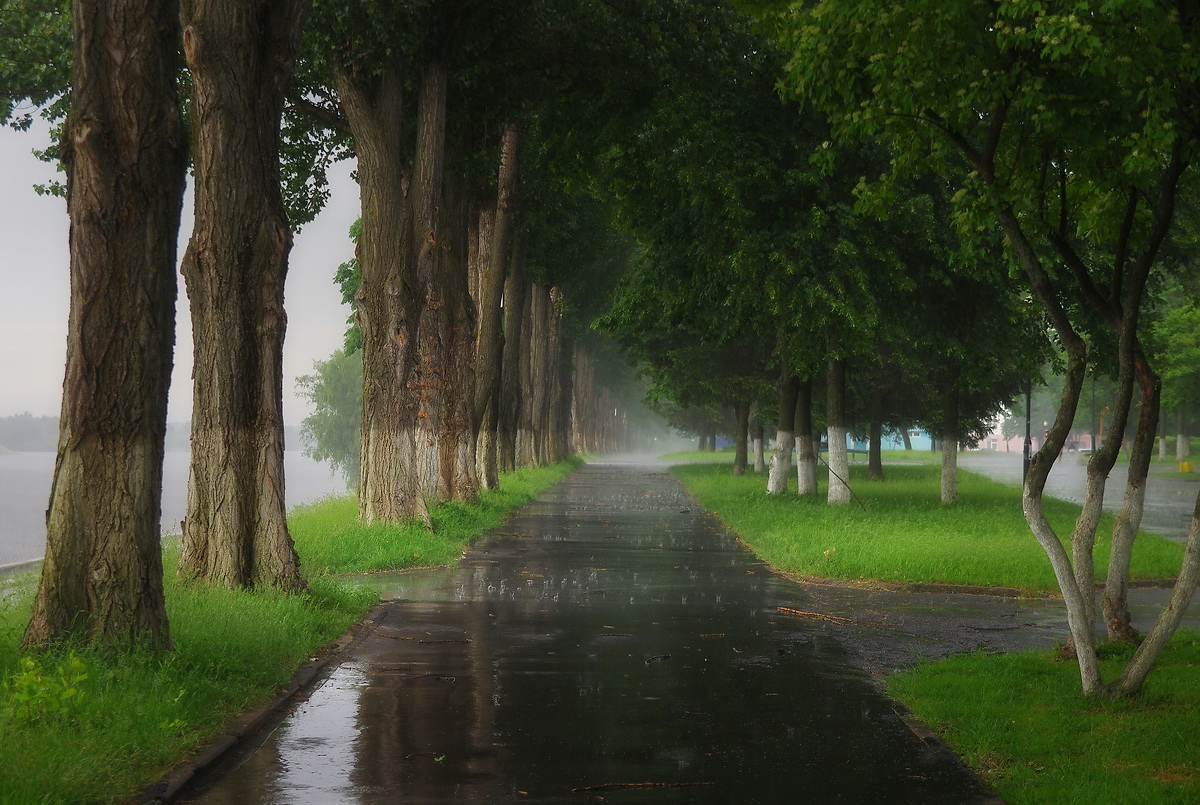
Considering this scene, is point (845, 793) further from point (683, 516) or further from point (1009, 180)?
point (683, 516)

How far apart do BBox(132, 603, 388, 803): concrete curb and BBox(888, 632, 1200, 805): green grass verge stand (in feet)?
14.2

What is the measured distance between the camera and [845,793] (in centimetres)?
681

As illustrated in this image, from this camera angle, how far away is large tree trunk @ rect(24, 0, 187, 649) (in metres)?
8.84

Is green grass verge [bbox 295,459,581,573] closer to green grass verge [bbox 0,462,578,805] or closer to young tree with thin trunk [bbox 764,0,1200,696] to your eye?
green grass verge [bbox 0,462,578,805]

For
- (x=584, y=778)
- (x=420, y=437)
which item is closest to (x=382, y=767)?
(x=584, y=778)

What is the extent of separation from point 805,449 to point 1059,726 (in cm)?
2567

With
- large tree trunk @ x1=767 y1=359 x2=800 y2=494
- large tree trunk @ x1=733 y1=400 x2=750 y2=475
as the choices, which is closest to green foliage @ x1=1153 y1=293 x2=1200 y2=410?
large tree trunk @ x1=733 y1=400 x2=750 y2=475

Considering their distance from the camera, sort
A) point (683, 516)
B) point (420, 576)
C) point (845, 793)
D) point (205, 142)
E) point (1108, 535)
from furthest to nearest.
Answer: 1. point (683, 516)
2. point (1108, 535)
3. point (420, 576)
4. point (205, 142)
5. point (845, 793)

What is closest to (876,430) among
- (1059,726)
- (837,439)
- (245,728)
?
(837,439)

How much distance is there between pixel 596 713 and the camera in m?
8.80

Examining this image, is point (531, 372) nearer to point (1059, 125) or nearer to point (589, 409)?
point (1059, 125)

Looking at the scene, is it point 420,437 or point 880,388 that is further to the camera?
point 880,388

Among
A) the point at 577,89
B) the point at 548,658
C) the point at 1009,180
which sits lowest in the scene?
the point at 548,658

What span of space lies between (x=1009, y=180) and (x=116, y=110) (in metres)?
7.17
